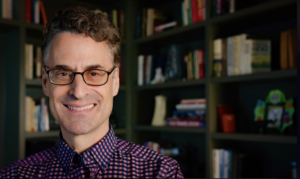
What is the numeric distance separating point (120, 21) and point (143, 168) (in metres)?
2.41

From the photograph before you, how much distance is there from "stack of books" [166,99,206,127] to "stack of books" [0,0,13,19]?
158 cm

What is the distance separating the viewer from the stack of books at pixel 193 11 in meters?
2.61

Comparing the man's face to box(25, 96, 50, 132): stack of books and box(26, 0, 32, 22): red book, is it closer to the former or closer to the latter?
box(25, 96, 50, 132): stack of books

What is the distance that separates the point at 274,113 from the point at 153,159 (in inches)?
56.2

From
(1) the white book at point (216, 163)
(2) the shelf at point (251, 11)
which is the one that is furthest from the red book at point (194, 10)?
(1) the white book at point (216, 163)

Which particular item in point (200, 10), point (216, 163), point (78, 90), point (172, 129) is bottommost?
point (216, 163)

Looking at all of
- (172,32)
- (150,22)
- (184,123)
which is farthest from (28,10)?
(184,123)

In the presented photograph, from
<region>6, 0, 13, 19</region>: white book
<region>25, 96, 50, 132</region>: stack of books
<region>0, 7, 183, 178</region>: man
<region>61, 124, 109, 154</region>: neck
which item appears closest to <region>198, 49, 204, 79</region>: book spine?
<region>25, 96, 50, 132</region>: stack of books

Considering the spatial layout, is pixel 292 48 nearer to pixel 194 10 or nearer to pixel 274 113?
pixel 274 113

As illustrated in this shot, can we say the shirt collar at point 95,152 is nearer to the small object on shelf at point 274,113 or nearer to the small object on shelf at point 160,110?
the small object on shelf at point 274,113

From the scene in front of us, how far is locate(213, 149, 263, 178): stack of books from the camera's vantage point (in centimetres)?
233

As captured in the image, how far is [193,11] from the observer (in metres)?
2.69

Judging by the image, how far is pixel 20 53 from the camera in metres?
2.72

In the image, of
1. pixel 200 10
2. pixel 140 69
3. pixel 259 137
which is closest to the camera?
pixel 259 137
